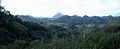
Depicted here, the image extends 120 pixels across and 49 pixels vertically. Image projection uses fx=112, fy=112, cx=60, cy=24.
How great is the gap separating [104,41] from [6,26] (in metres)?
19.4

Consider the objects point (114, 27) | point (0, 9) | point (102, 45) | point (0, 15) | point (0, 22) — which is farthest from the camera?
point (0, 9)

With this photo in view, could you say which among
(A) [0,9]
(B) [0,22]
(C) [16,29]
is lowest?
(C) [16,29]

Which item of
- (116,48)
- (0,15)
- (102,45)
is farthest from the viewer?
(0,15)

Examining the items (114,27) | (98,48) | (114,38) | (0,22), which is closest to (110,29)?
(114,27)

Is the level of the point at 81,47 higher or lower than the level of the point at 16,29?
higher

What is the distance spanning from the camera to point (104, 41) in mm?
4227

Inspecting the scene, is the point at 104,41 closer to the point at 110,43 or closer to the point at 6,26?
the point at 110,43

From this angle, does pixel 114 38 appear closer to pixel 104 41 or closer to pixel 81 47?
pixel 104 41

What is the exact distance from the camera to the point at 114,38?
163 inches

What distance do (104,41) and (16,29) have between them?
20.7 m

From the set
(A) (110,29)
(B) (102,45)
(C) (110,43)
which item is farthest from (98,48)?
(A) (110,29)

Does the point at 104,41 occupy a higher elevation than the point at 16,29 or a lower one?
higher

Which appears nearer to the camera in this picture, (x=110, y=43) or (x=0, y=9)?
(x=110, y=43)

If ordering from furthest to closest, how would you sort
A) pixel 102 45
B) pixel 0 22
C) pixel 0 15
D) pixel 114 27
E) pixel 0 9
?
pixel 0 9 < pixel 0 15 < pixel 0 22 < pixel 114 27 < pixel 102 45
